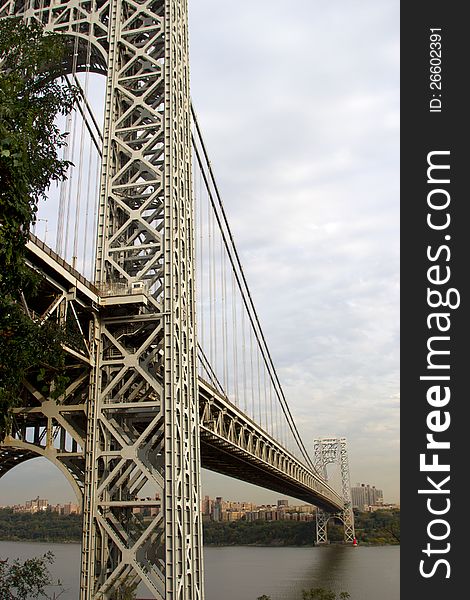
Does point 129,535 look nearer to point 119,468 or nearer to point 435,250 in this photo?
point 119,468

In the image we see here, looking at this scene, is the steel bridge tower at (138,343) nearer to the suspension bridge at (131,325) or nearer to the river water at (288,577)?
the suspension bridge at (131,325)

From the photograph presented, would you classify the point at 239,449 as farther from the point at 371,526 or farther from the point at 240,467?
the point at 371,526

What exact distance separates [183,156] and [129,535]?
840cm

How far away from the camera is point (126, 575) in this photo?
12.8 meters

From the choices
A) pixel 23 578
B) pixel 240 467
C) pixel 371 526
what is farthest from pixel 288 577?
pixel 371 526

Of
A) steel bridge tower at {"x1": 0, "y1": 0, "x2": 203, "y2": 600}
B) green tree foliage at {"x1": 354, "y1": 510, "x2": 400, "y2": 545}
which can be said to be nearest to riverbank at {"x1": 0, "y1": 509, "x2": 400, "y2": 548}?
green tree foliage at {"x1": 354, "y1": 510, "x2": 400, "y2": 545}

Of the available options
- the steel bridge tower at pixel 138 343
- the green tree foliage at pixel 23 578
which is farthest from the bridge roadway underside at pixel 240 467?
the green tree foliage at pixel 23 578

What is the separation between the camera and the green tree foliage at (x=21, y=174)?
5.93m

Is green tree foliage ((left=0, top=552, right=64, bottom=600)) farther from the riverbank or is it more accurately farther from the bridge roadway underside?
the riverbank

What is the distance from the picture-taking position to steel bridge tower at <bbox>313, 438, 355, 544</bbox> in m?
80.5

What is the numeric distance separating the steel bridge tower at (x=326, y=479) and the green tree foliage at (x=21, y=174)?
238 ft

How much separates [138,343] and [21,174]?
31.2 ft

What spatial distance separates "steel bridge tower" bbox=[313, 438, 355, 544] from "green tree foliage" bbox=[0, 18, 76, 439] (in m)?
72.6

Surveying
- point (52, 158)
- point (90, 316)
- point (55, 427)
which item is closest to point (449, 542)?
point (52, 158)
